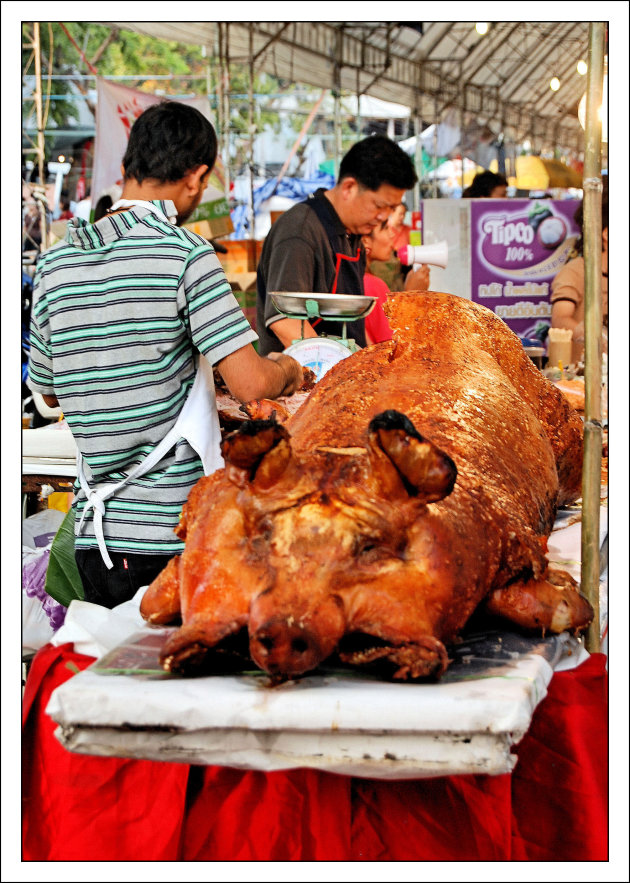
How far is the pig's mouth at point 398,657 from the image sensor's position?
1213 millimetres

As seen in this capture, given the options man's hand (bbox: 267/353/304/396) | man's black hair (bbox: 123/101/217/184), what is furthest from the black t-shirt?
man's black hair (bbox: 123/101/217/184)

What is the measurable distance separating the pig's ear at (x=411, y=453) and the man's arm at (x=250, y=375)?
91 cm

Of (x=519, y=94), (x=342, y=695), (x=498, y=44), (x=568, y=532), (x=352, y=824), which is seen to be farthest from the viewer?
(x=519, y=94)

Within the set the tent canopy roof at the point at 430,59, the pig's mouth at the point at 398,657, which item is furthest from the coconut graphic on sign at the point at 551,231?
the pig's mouth at the point at 398,657

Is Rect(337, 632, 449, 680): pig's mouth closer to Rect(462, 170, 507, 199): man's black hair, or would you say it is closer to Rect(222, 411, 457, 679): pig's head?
Rect(222, 411, 457, 679): pig's head

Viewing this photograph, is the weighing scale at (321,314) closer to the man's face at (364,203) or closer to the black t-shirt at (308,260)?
the black t-shirt at (308,260)

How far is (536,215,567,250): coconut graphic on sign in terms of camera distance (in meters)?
6.91

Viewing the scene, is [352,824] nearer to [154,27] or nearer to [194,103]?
[194,103]

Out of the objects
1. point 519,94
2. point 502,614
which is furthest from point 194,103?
point 519,94

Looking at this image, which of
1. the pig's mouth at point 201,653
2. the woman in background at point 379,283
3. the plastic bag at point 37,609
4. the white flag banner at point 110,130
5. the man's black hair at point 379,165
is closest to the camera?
the pig's mouth at point 201,653

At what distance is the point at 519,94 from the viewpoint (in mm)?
19172

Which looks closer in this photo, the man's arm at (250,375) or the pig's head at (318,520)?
the pig's head at (318,520)

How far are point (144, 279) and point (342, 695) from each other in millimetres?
1281

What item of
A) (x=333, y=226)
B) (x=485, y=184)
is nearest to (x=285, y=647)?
(x=333, y=226)
